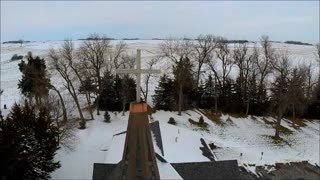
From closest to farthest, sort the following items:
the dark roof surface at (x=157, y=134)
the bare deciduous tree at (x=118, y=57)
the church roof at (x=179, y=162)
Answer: the church roof at (x=179, y=162) < the dark roof surface at (x=157, y=134) < the bare deciduous tree at (x=118, y=57)

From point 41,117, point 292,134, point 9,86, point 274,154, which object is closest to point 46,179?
point 41,117

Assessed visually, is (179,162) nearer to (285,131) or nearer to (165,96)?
(285,131)

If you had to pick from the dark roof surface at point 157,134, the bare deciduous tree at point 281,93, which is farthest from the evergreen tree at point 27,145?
the bare deciduous tree at point 281,93

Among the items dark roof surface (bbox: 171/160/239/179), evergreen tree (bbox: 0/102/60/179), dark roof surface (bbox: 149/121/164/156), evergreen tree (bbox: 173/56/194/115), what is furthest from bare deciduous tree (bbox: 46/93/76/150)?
evergreen tree (bbox: 173/56/194/115)

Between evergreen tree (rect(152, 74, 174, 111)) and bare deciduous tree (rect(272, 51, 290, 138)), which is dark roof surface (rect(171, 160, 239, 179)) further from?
evergreen tree (rect(152, 74, 174, 111))

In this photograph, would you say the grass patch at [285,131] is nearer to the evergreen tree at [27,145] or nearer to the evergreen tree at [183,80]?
the evergreen tree at [183,80]

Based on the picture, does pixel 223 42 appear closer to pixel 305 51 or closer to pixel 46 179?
pixel 46 179
